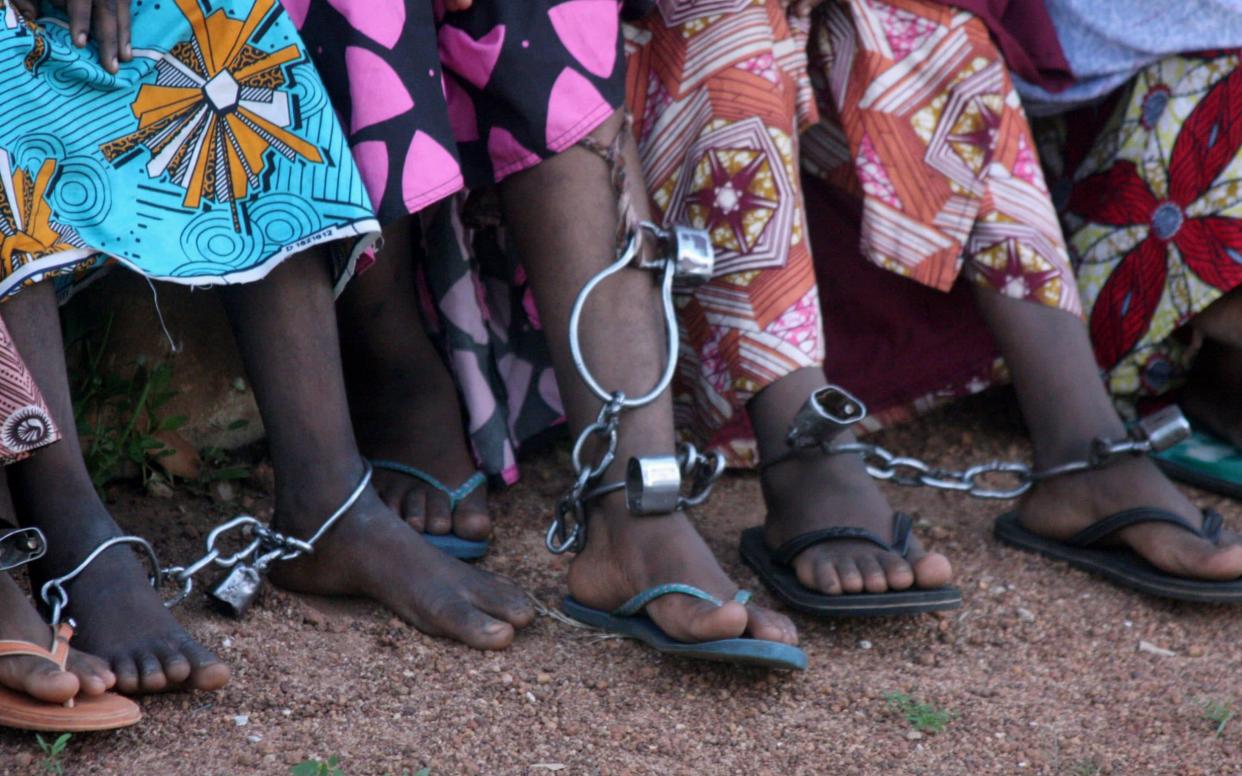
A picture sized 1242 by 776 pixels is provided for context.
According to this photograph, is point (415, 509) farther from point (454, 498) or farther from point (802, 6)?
point (802, 6)

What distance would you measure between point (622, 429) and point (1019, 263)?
77 centimetres

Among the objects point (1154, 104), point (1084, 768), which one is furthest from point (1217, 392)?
point (1084, 768)

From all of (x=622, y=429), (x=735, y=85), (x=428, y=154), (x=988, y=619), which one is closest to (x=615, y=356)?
(x=622, y=429)

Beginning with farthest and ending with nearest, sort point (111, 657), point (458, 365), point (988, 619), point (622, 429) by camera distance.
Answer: point (458, 365) → point (988, 619) → point (622, 429) → point (111, 657)

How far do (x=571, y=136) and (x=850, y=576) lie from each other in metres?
0.66

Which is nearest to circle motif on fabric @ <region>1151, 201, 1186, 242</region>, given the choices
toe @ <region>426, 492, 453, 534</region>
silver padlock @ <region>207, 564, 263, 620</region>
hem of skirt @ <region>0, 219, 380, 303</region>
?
toe @ <region>426, 492, 453, 534</region>

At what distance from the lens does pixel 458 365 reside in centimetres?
199

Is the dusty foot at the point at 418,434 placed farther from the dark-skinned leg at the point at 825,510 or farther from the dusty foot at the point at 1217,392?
the dusty foot at the point at 1217,392

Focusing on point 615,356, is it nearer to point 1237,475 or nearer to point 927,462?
point 927,462

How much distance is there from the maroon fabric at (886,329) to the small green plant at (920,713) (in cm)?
96

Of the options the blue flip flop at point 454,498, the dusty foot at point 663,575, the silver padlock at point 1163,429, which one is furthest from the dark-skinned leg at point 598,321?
the silver padlock at point 1163,429

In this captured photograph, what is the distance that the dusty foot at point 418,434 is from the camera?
6.23 ft

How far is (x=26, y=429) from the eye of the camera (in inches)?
49.5

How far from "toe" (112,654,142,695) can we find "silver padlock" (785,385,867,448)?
2.97 ft
